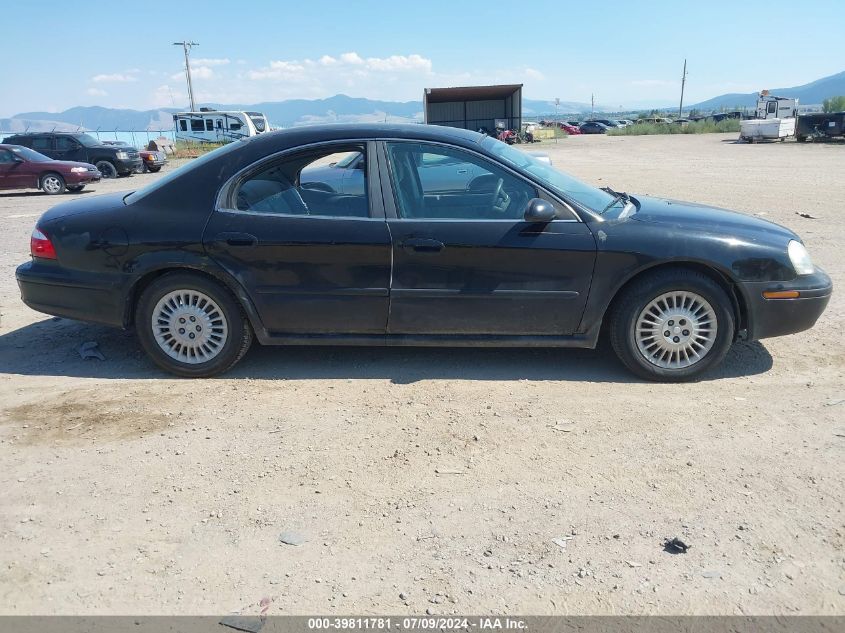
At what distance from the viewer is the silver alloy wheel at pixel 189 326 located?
4562mm

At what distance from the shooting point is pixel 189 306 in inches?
179

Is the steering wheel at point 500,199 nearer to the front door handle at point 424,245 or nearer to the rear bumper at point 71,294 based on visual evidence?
the front door handle at point 424,245

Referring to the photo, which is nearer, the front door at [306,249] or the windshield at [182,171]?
the front door at [306,249]

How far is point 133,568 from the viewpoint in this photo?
272 cm

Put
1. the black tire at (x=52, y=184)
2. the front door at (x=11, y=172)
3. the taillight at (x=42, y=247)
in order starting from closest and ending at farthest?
the taillight at (x=42, y=247) < the front door at (x=11, y=172) < the black tire at (x=52, y=184)

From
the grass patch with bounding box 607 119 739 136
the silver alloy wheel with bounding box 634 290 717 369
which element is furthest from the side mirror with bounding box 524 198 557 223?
the grass patch with bounding box 607 119 739 136

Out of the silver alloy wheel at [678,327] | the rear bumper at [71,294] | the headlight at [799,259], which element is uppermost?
the headlight at [799,259]

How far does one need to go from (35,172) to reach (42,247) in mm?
16262

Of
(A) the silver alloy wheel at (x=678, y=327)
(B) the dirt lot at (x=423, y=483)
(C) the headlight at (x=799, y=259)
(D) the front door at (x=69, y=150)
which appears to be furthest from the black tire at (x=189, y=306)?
(D) the front door at (x=69, y=150)

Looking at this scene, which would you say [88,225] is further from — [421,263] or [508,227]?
[508,227]

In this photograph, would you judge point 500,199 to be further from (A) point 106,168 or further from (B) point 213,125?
(B) point 213,125

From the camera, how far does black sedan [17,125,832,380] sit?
4.29 meters

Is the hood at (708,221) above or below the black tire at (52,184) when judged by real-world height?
above

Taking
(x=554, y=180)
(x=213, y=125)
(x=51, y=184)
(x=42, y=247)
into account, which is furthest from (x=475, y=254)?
(x=213, y=125)
